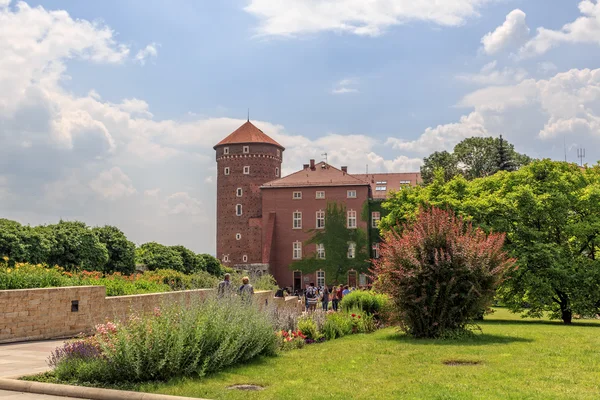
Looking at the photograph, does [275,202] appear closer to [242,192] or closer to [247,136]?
[242,192]

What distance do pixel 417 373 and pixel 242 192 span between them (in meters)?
70.0

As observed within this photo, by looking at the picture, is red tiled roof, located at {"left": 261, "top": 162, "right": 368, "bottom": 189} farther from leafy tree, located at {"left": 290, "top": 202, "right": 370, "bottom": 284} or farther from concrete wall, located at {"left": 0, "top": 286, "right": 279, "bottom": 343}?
concrete wall, located at {"left": 0, "top": 286, "right": 279, "bottom": 343}

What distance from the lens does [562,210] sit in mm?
30781

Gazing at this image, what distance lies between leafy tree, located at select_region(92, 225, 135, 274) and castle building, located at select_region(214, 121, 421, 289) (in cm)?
2570

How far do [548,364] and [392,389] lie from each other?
3626 millimetres

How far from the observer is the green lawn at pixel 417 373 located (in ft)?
28.8

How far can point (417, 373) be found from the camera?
34.1 ft

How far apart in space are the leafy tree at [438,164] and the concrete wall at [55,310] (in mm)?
51041

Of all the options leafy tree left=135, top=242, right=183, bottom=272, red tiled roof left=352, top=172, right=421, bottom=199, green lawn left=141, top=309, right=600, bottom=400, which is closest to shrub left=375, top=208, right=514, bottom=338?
green lawn left=141, top=309, right=600, bottom=400

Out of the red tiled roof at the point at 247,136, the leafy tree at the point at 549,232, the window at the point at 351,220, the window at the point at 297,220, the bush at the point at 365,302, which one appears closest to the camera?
the bush at the point at 365,302

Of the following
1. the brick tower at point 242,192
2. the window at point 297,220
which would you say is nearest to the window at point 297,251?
the window at point 297,220

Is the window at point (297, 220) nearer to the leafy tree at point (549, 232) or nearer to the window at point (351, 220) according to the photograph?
the window at point (351, 220)

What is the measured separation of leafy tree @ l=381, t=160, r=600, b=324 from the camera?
29328 millimetres

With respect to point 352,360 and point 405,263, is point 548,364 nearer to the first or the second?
point 352,360
